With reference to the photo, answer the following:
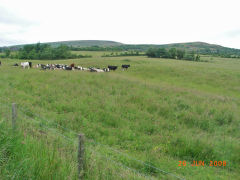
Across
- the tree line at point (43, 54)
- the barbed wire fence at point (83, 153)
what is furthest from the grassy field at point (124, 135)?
the tree line at point (43, 54)

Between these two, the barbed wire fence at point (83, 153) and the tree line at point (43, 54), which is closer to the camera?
the barbed wire fence at point (83, 153)

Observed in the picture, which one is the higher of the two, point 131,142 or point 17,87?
point 17,87

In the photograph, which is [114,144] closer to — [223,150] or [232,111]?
[223,150]

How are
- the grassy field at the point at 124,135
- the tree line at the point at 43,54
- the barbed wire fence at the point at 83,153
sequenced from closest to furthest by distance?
the barbed wire fence at the point at 83,153
the grassy field at the point at 124,135
the tree line at the point at 43,54

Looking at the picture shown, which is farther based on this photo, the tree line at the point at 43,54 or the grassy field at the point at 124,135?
the tree line at the point at 43,54

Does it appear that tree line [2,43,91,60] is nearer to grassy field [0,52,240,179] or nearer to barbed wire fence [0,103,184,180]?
grassy field [0,52,240,179]

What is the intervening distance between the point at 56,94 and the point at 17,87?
4.01 m

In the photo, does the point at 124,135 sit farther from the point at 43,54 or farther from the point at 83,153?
the point at 43,54

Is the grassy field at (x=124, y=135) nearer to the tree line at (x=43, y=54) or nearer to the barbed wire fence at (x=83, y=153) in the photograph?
the barbed wire fence at (x=83, y=153)

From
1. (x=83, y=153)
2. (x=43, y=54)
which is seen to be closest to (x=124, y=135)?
(x=83, y=153)

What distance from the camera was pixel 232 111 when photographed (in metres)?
9.29

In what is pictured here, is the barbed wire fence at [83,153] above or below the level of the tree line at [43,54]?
below

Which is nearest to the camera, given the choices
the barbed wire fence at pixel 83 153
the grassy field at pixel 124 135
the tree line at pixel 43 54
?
the barbed wire fence at pixel 83 153

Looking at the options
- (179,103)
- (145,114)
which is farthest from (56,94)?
(179,103)
